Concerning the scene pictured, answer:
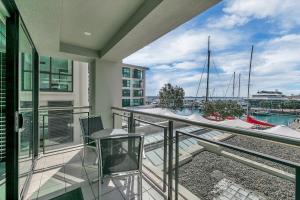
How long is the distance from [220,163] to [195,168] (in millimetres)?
373

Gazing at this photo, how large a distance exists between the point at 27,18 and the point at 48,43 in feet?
3.69

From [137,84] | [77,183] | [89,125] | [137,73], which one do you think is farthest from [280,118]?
[137,73]

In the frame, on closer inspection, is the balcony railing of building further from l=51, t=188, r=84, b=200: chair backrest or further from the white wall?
the white wall

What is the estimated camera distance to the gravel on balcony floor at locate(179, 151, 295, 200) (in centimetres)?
116

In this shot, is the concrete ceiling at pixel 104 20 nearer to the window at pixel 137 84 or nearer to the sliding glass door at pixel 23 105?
the sliding glass door at pixel 23 105

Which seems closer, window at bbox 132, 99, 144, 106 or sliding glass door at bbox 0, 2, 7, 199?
sliding glass door at bbox 0, 2, 7, 199

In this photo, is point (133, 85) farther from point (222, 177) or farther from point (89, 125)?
point (222, 177)

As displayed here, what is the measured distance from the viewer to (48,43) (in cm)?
318

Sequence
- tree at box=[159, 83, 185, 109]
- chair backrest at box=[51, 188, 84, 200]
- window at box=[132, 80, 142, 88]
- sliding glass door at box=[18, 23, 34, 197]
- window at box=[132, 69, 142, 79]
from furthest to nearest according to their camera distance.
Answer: window at box=[132, 80, 142, 88], window at box=[132, 69, 142, 79], tree at box=[159, 83, 185, 109], chair backrest at box=[51, 188, 84, 200], sliding glass door at box=[18, 23, 34, 197]

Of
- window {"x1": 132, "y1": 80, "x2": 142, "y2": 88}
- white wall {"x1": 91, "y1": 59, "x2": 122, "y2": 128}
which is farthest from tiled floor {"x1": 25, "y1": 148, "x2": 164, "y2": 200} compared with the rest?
window {"x1": 132, "y1": 80, "x2": 142, "y2": 88}

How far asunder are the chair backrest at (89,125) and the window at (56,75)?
5.96 m

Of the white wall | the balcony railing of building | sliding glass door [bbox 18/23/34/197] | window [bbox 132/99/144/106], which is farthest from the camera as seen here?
window [bbox 132/99/144/106]

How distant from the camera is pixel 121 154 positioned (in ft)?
6.65

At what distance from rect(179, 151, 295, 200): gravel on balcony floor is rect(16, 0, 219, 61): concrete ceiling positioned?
1714 millimetres
